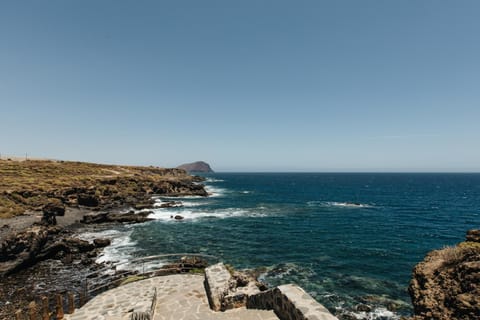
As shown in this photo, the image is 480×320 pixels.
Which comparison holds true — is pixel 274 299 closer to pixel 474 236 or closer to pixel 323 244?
pixel 474 236

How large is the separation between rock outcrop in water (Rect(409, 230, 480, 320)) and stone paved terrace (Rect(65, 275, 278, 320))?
5880 mm

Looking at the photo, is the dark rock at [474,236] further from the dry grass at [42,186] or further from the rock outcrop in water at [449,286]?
the dry grass at [42,186]

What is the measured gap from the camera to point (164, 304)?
12.1 m

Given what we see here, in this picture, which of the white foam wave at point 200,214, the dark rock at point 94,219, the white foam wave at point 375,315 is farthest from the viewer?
the white foam wave at point 200,214

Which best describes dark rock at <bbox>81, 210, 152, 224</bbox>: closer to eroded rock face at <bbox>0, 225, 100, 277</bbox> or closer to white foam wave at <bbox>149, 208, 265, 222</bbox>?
white foam wave at <bbox>149, 208, 265, 222</bbox>

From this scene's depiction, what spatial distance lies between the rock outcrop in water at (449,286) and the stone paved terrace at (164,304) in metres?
5.88

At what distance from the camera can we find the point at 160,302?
12406mm

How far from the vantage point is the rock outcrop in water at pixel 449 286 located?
8.72 metres

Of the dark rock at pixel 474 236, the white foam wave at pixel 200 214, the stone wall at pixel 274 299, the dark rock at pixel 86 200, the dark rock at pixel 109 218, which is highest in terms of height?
the dark rock at pixel 474 236

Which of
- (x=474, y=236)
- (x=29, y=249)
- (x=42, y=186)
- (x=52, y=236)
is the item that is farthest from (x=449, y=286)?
(x=42, y=186)

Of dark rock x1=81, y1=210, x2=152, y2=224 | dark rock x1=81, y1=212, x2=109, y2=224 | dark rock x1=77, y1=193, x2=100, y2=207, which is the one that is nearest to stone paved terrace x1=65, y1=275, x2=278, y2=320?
dark rock x1=81, y1=210, x2=152, y2=224

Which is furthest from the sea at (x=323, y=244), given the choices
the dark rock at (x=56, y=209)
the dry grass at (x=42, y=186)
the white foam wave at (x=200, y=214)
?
the dry grass at (x=42, y=186)

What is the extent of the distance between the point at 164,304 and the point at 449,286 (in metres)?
11.9

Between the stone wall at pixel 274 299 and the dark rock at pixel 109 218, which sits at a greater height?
the stone wall at pixel 274 299
